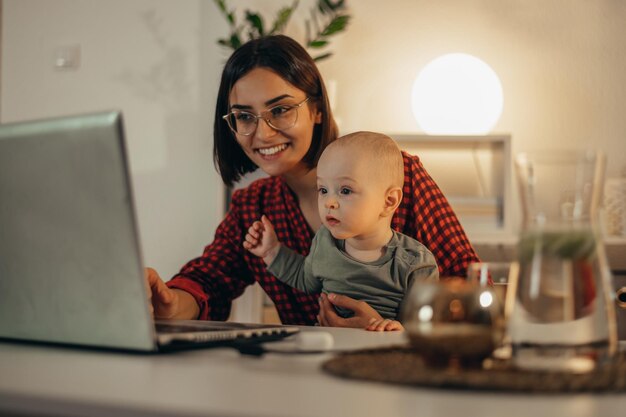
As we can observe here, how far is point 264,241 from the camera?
1709 mm

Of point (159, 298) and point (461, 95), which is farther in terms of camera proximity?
point (461, 95)

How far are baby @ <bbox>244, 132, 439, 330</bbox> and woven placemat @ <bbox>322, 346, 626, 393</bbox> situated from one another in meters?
0.76

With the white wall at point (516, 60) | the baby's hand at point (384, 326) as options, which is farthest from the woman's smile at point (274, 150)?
the white wall at point (516, 60)

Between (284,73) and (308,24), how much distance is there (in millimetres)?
1435

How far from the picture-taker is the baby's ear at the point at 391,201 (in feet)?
5.30

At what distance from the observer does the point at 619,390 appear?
61 cm

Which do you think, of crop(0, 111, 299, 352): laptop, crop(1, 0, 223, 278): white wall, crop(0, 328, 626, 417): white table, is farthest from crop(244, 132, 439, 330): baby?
crop(1, 0, 223, 278): white wall

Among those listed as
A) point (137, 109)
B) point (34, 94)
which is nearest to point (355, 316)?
point (137, 109)

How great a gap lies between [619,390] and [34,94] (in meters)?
3.46

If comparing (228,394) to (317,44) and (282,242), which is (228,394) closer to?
(282,242)

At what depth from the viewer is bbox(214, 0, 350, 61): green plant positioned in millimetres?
2982

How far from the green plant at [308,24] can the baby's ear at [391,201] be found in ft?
4.67

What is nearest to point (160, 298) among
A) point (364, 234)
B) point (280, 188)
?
point (364, 234)

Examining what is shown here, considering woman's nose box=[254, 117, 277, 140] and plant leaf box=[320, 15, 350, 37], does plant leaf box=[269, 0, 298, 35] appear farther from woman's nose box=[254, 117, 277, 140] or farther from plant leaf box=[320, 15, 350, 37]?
woman's nose box=[254, 117, 277, 140]
